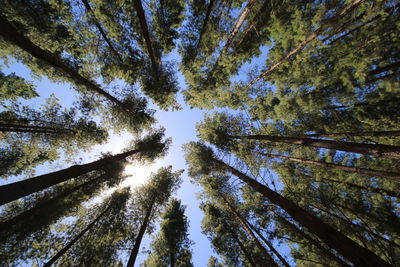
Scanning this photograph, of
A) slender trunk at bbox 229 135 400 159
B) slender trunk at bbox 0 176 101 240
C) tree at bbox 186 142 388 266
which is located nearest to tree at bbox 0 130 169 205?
slender trunk at bbox 0 176 101 240

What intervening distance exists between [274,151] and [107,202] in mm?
13123

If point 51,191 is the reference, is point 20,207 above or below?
below

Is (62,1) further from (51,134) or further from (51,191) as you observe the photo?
(51,191)

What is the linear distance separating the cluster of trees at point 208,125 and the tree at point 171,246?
0.27 feet

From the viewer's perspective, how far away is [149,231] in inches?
426

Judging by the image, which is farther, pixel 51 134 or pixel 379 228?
pixel 51 134

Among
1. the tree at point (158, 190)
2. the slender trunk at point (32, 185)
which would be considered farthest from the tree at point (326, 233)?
the tree at point (158, 190)

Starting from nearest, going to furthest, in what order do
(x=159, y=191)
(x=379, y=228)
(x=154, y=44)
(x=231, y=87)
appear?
(x=379, y=228) < (x=154, y=44) < (x=231, y=87) < (x=159, y=191)

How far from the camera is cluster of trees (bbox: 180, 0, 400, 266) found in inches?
154

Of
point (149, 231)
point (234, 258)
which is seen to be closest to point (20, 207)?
point (149, 231)

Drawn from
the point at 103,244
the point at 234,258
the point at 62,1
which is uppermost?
the point at 62,1

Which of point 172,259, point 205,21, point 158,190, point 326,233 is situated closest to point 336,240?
point 326,233

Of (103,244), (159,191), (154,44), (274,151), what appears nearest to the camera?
(103,244)

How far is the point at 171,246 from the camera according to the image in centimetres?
1102
